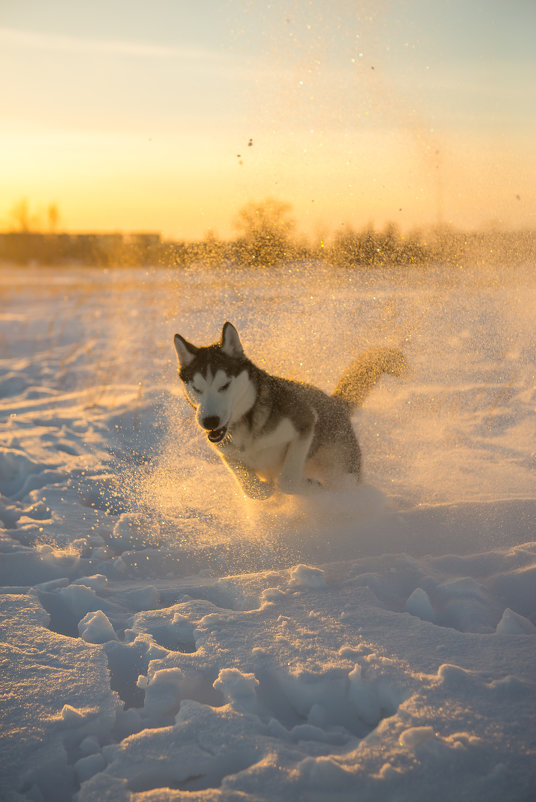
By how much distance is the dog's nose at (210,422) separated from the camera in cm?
317

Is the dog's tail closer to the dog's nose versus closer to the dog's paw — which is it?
the dog's paw

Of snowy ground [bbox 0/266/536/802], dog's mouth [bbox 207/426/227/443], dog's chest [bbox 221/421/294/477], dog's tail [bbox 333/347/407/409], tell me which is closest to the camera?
snowy ground [bbox 0/266/536/802]

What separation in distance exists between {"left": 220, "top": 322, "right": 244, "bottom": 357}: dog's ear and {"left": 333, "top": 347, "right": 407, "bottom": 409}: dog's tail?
1163 millimetres

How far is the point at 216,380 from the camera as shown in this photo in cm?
330

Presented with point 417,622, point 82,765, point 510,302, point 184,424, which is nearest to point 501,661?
point 417,622

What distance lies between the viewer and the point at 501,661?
6.88 ft

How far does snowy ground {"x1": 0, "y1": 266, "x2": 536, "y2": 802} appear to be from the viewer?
172 cm

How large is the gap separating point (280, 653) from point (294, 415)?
1.75 meters

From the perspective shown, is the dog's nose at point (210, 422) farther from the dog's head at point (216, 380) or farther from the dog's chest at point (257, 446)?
the dog's chest at point (257, 446)

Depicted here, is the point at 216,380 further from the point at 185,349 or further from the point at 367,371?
the point at 367,371

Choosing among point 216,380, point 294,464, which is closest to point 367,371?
point 294,464

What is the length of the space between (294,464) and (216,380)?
843 millimetres

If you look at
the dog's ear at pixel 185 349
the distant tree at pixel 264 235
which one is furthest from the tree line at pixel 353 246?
the dog's ear at pixel 185 349

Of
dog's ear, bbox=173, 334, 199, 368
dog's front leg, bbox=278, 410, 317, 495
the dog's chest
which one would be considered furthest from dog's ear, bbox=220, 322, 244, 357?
dog's front leg, bbox=278, 410, 317, 495
